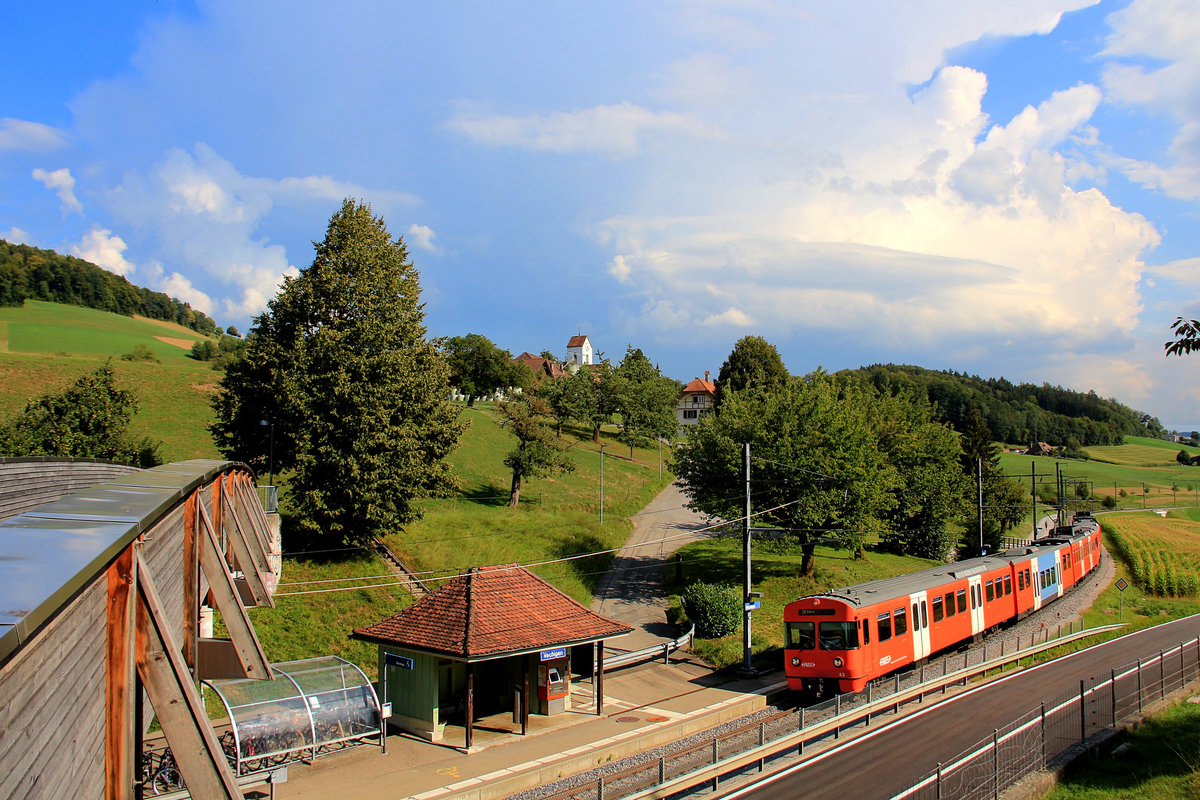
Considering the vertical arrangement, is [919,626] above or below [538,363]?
below

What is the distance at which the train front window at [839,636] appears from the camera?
844 inches

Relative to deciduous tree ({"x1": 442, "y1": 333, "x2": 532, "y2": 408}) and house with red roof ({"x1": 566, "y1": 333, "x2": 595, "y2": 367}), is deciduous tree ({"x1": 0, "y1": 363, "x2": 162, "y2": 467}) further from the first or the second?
house with red roof ({"x1": 566, "y1": 333, "x2": 595, "y2": 367})

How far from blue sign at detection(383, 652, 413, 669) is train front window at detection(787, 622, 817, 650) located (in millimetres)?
11707

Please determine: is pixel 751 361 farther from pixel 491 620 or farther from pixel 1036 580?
pixel 491 620

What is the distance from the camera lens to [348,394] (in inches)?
1118

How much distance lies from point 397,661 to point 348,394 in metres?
11.7

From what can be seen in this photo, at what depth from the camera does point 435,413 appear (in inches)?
1250

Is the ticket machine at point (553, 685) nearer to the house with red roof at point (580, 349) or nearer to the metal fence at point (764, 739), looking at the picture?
the metal fence at point (764, 739)

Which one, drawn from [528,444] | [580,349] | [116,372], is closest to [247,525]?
[528,444]

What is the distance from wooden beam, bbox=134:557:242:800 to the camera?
579 centimetres

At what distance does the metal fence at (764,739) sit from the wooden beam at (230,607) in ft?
22.9

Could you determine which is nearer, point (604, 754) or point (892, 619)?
point (604, 754)

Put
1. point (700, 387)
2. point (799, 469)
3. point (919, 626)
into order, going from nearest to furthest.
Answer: point (919, 626) → point (799, 469) → point (700, 387)

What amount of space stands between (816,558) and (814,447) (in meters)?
14.0
